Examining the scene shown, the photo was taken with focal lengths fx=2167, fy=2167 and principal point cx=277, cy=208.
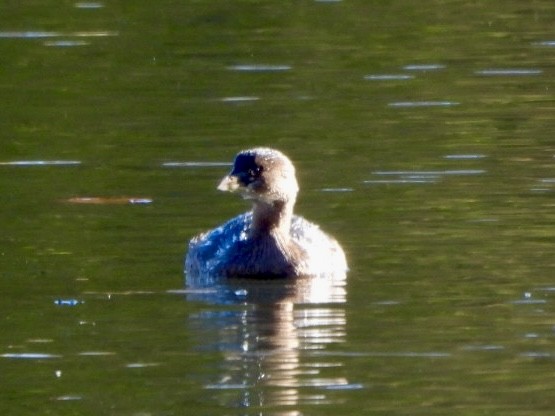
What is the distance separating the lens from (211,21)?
2709cm

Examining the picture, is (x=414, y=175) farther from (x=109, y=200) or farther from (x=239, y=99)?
(x=239, y=99)

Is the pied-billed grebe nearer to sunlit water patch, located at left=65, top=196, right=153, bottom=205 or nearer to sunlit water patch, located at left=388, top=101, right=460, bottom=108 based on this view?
sunlit water patch, located at left=65, top=196, right=153, bottom=205

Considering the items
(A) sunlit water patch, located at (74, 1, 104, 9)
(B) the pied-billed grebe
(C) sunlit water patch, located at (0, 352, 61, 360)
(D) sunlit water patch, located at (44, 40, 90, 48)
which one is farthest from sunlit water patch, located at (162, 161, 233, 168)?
(A) sunlit water patch, located at (74, 1, 104, 9)

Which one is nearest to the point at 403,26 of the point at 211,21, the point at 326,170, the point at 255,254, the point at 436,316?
the point at 211,21

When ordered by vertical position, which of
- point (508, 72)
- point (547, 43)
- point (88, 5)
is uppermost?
point (88, 5)

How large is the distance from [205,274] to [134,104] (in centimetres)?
674

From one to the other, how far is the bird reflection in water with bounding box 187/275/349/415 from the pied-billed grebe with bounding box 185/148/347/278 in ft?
0.48

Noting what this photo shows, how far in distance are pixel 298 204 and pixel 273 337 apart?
4.75 metres

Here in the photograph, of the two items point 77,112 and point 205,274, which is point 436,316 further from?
point 77,112

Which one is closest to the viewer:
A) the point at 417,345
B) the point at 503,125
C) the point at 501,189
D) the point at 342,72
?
the point at 417,345

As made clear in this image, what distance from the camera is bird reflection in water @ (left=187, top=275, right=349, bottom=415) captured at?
1161 cm

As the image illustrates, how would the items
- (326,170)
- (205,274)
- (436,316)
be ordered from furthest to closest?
(326,170)
(205,274)
(436,316)

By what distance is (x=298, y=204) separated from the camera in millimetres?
17844

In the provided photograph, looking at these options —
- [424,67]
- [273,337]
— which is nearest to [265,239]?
[273,337]
